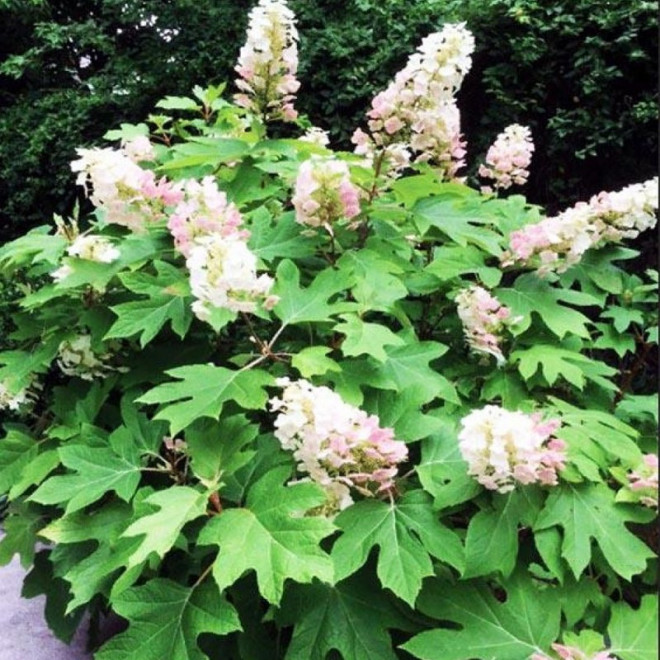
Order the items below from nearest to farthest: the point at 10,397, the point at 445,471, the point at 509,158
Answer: the point at 445,471 → the point at 10,397 → the point at 509,158

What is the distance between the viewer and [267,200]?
210cm

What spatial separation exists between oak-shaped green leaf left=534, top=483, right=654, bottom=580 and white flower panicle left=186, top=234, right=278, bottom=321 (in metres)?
0.69

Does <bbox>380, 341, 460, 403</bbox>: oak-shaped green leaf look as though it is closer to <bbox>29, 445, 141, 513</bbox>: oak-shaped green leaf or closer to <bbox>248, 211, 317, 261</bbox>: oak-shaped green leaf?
<bbox>248, 211, 317, 261</bbox>: oak-shaped green leaf

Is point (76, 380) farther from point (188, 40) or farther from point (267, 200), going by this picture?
point (188, 40)

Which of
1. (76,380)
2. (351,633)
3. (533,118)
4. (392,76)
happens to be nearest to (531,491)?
(351,633)

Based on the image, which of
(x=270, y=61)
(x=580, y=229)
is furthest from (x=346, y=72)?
(x=580, y=229)

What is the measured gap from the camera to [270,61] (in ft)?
6.49

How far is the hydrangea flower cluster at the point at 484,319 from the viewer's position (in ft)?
5.79

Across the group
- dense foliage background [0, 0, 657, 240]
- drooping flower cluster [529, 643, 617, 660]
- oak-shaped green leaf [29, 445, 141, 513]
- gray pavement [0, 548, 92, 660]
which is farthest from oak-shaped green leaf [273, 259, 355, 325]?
dense foliage background [0, 0, 657, 240]

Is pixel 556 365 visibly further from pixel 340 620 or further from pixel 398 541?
pixel 340 620

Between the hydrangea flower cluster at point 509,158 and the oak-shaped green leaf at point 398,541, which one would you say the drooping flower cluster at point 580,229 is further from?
the oak-shaped green leaf at point 398,541

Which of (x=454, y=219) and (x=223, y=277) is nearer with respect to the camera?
(x=223, y=277)

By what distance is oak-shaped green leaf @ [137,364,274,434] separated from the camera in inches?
56.0

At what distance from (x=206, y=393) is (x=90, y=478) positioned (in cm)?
35
